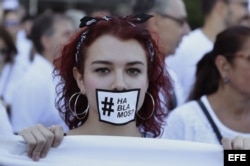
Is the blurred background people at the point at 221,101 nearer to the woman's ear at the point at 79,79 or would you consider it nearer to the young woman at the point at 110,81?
the young woman at the point at 110,81

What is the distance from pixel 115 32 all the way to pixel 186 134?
3.61 ft

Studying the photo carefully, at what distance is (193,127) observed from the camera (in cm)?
399

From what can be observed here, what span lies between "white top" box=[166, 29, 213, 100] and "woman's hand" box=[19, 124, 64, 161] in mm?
3269

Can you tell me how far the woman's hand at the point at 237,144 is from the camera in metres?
2.82

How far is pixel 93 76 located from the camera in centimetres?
303

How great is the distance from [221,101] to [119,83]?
1360 millimetres

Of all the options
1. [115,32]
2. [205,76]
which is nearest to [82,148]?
[115,32]

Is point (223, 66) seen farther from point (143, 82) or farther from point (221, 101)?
point (143, 82)

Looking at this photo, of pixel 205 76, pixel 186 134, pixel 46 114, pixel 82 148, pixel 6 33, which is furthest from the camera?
pixel 6 33

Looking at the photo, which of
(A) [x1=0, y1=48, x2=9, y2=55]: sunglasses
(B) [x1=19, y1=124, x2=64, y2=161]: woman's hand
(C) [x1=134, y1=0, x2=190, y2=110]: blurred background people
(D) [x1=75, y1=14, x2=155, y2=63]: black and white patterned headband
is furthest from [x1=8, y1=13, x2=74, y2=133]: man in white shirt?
(B) [x1=19, y1=124, x2=64, y2=161]: woman's hand

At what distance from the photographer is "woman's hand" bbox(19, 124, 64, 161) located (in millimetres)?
2734

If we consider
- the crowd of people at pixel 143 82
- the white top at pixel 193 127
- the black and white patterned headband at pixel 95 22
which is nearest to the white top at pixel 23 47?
the crowd of people at pixel 143 82

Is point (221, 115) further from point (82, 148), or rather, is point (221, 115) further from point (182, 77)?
point (182, 77)

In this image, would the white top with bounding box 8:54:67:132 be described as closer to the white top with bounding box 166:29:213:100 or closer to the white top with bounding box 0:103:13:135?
the white top with bounding box 166:29:213:100
